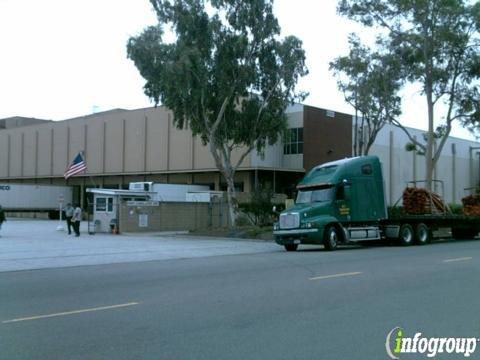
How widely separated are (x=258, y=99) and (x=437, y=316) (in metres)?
27.9

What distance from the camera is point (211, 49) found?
32.4 m

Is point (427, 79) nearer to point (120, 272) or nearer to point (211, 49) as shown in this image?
point (211, 49)

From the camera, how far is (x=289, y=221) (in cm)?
2298

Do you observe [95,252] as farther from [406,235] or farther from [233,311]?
[233,311]

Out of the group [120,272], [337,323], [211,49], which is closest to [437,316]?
[337,323]

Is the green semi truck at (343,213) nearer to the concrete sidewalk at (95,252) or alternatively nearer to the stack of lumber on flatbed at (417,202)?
the concrete sidewalk at (95,252)

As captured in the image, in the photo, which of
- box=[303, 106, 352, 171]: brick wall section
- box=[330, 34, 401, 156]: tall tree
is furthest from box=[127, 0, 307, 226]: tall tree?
box=[303, 106, 352, 171]: brick wall section

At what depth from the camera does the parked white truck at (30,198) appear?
58250 mm

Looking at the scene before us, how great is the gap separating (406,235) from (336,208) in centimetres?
458

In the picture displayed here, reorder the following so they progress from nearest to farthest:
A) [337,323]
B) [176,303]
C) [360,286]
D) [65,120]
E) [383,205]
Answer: [337,323] → [176,303] → [360,286] → [383,205] → [65,120]

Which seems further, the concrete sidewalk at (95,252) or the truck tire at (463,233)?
the truck tire at (463,233)

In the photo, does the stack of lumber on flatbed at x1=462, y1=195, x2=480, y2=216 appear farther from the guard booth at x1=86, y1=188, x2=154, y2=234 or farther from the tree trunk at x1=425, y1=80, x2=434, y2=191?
the guard booth at x1=86, y1=188, x2=154, y2=234

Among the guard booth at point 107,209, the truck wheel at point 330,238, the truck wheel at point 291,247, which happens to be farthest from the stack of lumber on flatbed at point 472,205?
the guard booth at point 107,209

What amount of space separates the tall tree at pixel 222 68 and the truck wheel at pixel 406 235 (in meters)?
10.9
